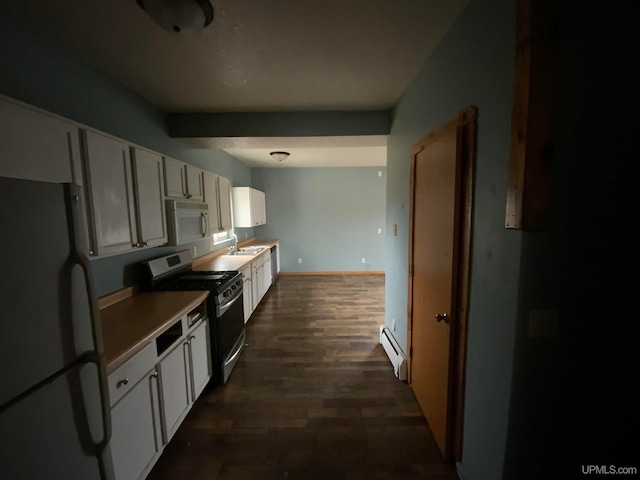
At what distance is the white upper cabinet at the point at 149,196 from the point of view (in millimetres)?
1844

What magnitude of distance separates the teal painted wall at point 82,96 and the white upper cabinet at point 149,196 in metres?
0.33

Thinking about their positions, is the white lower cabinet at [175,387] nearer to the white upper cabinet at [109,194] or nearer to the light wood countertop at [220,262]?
the white upper cabinet at [109,194]

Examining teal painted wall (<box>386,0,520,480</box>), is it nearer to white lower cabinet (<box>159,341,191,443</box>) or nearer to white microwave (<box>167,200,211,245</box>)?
white lower cabinet (<box>159,341,191,443</box>)

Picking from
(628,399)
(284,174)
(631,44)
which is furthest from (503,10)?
(284,174)

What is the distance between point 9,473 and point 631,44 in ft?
7.94

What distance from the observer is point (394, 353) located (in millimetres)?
2535

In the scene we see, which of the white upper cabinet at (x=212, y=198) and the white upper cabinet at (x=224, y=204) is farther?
the white upper cabinet at (x=224, y=204)

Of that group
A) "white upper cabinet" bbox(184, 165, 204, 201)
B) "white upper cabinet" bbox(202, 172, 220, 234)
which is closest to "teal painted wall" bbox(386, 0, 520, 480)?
"white upper cabinet" bbox(184, 165, 204, 201)

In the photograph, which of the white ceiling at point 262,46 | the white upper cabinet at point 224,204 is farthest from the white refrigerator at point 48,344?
the white upper cabinet at point 224,204

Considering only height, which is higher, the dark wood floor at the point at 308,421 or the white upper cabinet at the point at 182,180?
the white upper cabinet at the point at 182,180

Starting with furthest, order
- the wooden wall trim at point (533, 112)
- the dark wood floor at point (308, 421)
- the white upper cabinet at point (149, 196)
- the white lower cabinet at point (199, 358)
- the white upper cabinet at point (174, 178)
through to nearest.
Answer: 1. the white upper cabinet at point (174, 178)
2. the white lower cabinet at point (199, 358)
3. the white upper cabinet at point (149, 196)
4. the dark wood floor at point (308, 421)
5. the wooden wall trim at point (533, 112)

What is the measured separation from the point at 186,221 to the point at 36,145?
133 centimetres

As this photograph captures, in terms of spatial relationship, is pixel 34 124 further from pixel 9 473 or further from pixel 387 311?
pixel 387 311

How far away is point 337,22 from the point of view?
1.39 m
